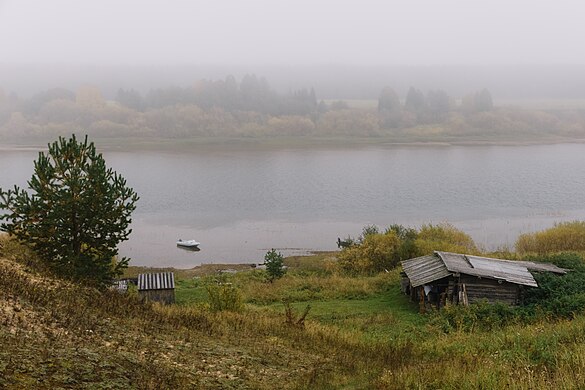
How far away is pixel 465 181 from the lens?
108 m

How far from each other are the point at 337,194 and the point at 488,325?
71323mm

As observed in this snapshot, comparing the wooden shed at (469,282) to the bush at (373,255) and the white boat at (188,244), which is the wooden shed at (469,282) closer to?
the bush at (373,255)

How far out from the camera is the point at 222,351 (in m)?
13.5

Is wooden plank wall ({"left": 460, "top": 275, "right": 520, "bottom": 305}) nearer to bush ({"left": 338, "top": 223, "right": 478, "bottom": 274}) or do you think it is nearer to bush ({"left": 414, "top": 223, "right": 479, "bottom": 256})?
bush ({"left": 338, "top": 223, "right": 478, "bottom": 274})

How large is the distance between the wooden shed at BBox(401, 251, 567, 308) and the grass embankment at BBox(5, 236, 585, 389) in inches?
180

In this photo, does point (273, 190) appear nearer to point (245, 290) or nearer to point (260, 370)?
point (245, 290)

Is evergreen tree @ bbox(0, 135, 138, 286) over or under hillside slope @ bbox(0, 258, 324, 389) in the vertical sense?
over

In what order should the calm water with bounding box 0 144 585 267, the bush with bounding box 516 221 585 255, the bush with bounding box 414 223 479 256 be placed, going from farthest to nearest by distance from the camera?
the calm water with bounding box 0 144 585 267, the bush with bounding box 516 221 585 255, the bush with bounding box 414 223 479 256

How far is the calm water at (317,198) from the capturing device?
6506 cm

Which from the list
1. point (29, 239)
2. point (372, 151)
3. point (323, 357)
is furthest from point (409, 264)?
point (372, 151)

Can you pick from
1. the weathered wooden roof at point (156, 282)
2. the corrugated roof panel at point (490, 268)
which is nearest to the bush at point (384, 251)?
the corrugated roof panel at point (490, 268)

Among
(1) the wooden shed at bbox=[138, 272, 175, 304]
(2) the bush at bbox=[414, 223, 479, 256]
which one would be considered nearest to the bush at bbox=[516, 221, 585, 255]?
(2) the bush at bbox=[414, 223, 479, 256]

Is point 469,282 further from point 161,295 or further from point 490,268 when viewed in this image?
point 161,295

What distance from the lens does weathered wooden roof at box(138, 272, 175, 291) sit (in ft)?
100
